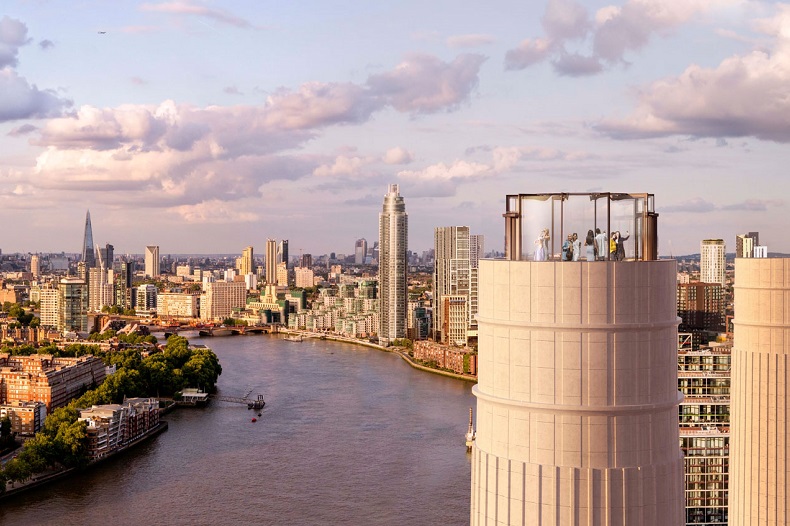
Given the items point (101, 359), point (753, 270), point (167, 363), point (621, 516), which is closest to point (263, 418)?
point (167, 363)

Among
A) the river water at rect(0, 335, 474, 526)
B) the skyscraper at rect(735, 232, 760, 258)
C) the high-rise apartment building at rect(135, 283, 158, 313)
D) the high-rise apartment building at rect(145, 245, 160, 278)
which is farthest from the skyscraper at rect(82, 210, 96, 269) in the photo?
the skyscraper at rect(735, 232, 760, 258)

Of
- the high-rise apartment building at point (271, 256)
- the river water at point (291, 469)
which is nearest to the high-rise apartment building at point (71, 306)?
the river water at point (291, 469)

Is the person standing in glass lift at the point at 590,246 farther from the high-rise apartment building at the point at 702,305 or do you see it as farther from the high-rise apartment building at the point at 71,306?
the high-rise apartment building at the point at 71,306

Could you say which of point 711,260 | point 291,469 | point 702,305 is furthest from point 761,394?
point 711,260

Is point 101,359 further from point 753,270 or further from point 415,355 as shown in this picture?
point 753,270

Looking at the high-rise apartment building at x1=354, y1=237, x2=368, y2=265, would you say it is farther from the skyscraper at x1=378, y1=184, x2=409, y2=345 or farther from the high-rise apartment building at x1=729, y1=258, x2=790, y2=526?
→ the high-rise apartment building at x1=729, y1=258, x2=790, y2=526

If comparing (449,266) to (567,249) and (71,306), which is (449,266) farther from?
(567,249)
